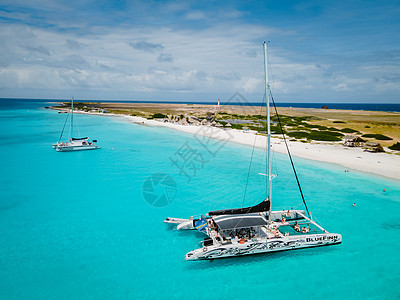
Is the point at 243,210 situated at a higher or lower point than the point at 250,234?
higher

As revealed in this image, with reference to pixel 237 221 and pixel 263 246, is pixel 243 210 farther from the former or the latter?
pixel 263 246

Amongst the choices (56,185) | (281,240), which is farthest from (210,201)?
(56,185)

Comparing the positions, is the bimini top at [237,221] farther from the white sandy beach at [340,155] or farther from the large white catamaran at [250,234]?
the white sandy beach at [340,155]

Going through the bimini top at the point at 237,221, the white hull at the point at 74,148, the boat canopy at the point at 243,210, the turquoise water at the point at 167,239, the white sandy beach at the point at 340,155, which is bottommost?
the turquoise water at the point at 167,239

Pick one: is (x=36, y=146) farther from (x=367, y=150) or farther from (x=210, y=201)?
(x=367, y=150)

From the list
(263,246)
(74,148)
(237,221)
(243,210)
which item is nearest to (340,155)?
(243,210)

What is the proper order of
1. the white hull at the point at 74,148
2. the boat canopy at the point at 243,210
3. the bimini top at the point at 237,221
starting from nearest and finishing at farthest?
the bimini top at the point at 237,221, the boat canopy at the point at 243,210, the white hull at the point at 74,148

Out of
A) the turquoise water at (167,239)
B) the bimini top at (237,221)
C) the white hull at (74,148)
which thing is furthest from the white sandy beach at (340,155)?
the white hull at (74,148)
